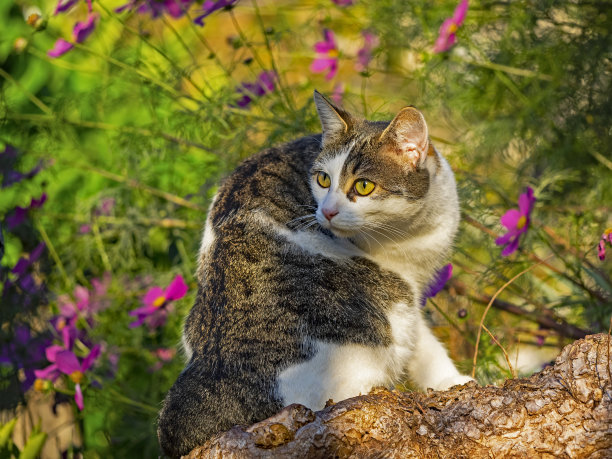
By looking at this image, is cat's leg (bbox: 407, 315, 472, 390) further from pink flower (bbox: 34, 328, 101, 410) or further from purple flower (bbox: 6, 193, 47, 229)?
purple flower (bbox: 6, 193, 47, 229)

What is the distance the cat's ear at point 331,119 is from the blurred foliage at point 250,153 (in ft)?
1.93

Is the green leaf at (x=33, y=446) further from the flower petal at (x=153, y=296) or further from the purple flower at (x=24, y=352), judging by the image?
the flower petal at (x=153, y=296)


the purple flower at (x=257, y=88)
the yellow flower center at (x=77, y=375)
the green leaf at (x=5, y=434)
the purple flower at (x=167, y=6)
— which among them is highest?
the purple flower at (x=167, y=6)

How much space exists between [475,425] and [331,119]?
1068 millimetres

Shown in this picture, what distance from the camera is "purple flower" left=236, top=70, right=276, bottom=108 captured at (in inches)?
120

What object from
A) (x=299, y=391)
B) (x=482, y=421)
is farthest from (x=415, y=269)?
(x=482, y=421)

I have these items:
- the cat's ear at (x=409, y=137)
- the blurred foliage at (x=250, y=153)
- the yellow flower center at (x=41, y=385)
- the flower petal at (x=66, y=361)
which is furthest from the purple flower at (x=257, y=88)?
the yellow flower center at (x=41, y=385)

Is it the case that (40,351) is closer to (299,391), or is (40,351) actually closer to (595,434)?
(299,391)

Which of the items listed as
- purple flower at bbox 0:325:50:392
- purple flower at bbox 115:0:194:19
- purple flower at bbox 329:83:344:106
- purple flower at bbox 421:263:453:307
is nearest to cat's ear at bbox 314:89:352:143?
purple flower at bbox 421:263:453:307

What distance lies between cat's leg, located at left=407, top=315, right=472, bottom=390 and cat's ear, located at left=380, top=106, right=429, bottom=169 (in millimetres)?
505

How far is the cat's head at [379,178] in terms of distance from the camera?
2.01 m

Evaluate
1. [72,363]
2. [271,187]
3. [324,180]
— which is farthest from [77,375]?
[324,180]

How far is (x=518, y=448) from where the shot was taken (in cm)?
147

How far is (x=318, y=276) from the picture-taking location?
1944mm
